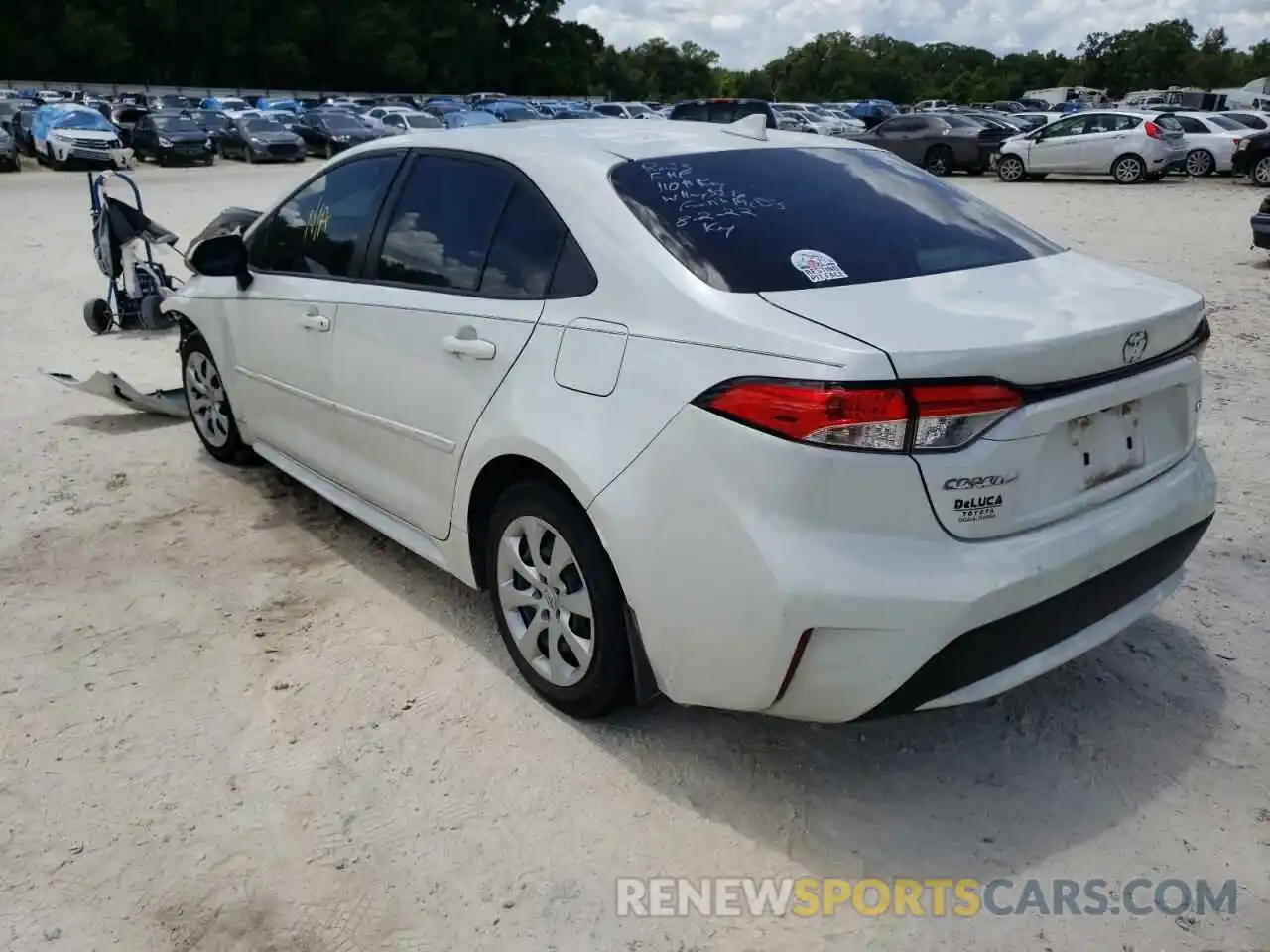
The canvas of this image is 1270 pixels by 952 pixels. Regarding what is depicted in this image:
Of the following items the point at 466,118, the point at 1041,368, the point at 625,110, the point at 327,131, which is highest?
the point at 625,110

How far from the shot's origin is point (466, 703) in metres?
3.39

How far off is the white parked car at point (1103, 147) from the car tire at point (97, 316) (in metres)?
20.2

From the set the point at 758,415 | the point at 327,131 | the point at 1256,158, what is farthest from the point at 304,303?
the point at 327,131

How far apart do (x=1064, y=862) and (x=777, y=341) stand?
58.4 inches

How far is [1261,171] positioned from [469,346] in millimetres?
22154

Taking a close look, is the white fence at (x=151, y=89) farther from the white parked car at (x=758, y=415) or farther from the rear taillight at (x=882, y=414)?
the rear taillight at (x=882, y=414)

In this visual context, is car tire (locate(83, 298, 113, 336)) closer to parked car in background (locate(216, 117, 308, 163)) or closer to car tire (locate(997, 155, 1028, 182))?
car tire (locate(997, 155, 1028, 182))

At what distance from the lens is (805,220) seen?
10.1 ft

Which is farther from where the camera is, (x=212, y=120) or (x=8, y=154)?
(x=212, y=120)

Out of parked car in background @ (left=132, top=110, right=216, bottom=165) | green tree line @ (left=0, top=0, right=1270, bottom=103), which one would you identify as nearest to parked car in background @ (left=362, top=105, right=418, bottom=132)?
parked car in background @ (left=132, top=110, right=216, bottom=165)

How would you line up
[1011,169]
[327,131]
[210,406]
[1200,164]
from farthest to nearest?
[327,131]
[1011,169]
[1200,164]
[210,406]

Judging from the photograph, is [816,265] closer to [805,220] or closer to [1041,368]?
[805,220]

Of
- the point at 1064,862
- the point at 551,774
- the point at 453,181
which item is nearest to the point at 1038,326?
the point at 1064,862

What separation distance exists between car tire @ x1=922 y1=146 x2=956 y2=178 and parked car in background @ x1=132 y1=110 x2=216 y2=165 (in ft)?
65.5
